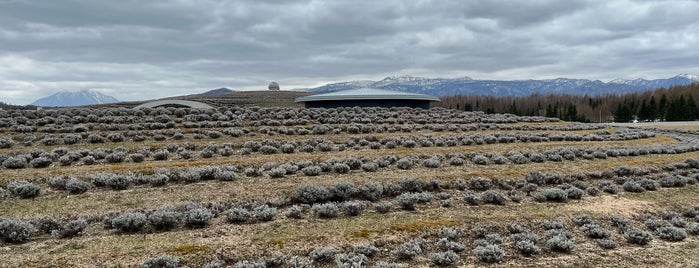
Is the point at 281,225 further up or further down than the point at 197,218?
further down

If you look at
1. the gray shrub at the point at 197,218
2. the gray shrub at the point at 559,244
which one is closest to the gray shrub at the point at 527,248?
the gray shrub at the point at 559,244

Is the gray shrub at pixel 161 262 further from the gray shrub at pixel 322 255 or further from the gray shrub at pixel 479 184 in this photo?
the gray shrub at pixel 479 184

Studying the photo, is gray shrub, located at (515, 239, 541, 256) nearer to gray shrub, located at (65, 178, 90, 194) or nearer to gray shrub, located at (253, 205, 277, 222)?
gray shrub, located at (253, 205, 277, 222)

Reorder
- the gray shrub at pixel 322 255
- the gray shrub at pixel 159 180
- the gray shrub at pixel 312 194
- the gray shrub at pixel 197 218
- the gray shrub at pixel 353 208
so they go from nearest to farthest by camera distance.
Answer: the gray shrub at pixel 322 255
the gray shrub at pixel 197 218
the gray shrub at pixel 353 208
the gray shrub at pixel 312 194
the gray shrub at pixel 159 180

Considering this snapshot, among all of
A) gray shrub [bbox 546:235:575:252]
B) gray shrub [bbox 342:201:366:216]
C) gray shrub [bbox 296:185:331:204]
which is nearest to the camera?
gray shrub [bbox 546:235:575:252]

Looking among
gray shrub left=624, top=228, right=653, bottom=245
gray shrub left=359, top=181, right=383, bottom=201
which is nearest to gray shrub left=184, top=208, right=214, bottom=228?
gray shrub left=359, top=181, right=383, bottom=201

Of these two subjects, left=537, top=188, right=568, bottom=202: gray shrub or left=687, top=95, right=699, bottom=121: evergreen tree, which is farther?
left=687, top=95, right=699, bottom=121: evergreen tree

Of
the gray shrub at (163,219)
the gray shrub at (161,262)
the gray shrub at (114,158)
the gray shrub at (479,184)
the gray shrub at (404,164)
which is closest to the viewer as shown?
the gray shrub at (161,262)

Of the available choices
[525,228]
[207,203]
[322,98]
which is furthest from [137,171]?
[322,98]

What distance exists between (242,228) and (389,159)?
1012 centimetres

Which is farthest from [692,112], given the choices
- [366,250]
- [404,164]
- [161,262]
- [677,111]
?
[161,262]

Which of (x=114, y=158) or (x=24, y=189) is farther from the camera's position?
(x=114, y=158)

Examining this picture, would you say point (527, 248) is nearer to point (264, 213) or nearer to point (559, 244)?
point (559, 244)

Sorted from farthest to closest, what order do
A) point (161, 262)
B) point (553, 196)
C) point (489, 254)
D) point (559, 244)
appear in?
point (553, 196) < point (559, 244) < point (489, 254) < point (161, 262)
